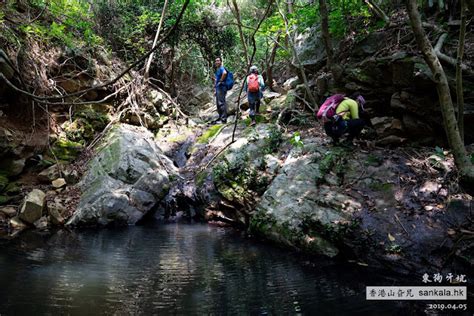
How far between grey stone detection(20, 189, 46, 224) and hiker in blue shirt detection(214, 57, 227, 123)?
650 cm

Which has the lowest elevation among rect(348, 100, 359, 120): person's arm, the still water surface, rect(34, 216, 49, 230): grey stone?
the still water surface

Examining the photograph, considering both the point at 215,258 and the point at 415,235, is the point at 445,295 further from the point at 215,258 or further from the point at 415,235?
the point at 215,258

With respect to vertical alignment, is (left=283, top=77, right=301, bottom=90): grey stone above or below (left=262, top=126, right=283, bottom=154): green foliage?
above

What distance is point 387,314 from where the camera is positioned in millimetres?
4094

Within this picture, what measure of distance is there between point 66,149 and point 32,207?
272cm

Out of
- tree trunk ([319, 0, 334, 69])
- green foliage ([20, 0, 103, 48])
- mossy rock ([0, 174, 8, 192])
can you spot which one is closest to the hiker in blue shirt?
tree trunk ([319, 0, 334, 69])

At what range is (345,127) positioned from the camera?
7.42 m

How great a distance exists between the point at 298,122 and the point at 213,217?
413 centimetres

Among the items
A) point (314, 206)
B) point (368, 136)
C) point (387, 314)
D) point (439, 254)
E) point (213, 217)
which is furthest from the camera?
point (213, 217)

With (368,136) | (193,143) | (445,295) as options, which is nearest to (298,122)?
(368,136)

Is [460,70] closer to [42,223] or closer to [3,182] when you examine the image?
[42,223]

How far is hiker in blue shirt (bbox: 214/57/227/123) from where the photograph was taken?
1119 centimetres

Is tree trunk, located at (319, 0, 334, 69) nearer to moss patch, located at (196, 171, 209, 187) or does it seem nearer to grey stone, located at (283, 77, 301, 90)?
grey stone, located at (283, 77, 301, 90)

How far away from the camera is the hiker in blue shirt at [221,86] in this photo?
11188mm
